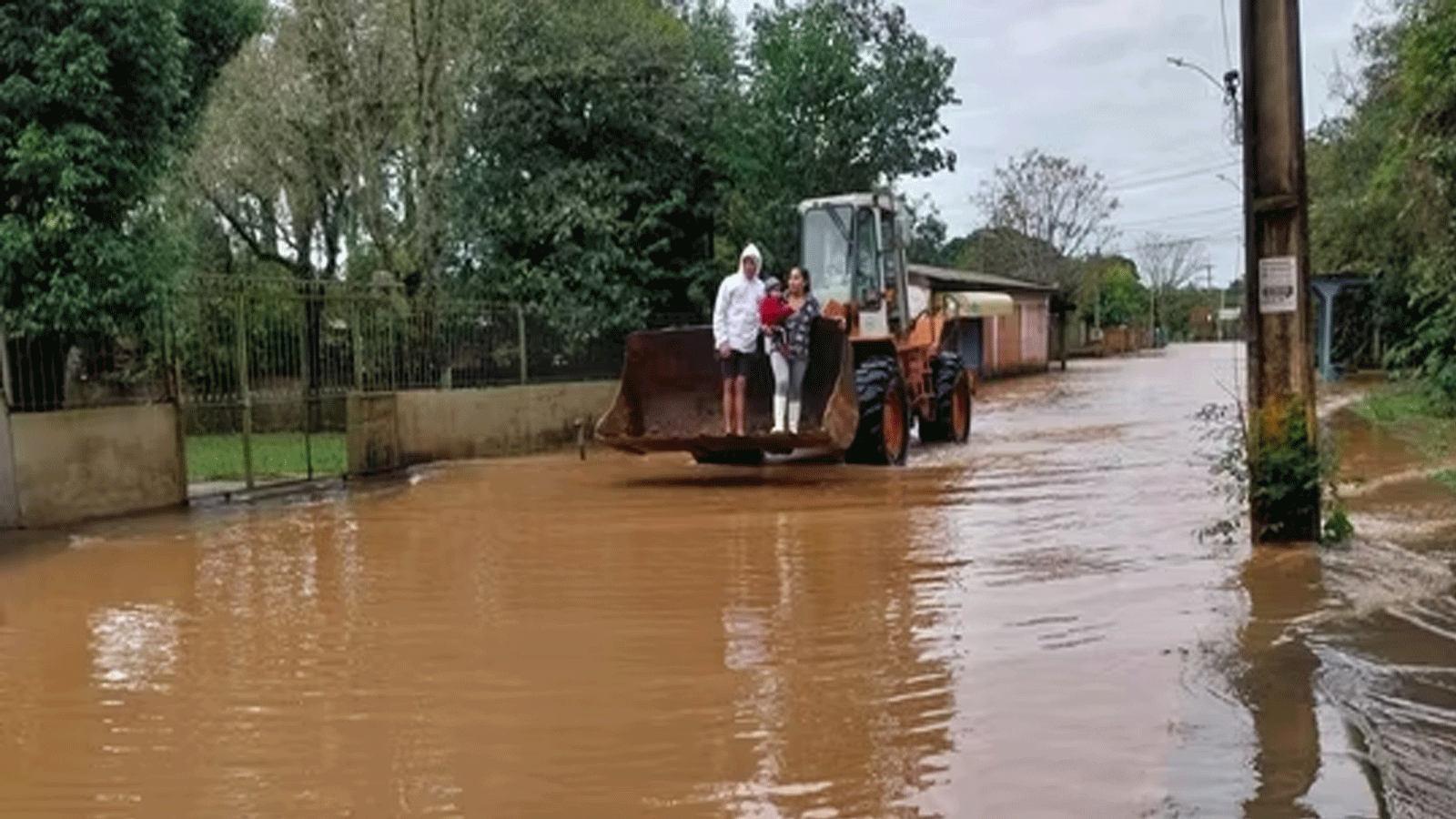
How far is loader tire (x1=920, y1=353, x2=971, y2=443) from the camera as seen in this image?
57.2 ft

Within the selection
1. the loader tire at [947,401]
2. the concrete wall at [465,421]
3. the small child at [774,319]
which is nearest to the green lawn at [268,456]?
the concrete wall at [465,421]

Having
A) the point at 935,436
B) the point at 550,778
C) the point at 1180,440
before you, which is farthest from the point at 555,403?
the point at 550,778

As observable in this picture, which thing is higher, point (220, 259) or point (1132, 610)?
point (220, 259)

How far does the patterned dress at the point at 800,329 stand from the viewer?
12875 mm

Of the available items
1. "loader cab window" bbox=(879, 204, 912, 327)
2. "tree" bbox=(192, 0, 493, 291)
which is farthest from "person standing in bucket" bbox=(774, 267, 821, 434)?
"tree" bbox=(192, 0, 493, 291)

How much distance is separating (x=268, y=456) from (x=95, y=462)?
3875 millimetres

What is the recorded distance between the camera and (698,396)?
14.1 meters

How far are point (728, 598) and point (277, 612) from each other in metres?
2.52

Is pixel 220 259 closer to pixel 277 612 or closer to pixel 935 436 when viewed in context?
pixel 935 436

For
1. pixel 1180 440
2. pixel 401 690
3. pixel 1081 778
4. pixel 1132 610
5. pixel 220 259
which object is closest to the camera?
pixel 1081 778

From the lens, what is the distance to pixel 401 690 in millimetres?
5641

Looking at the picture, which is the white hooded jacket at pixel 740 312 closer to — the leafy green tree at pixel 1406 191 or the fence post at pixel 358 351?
the fence post at pixel 358 351

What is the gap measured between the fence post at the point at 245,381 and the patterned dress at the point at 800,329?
566 centimetres

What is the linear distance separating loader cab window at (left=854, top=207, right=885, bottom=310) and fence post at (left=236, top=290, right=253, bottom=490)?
22.2ft
